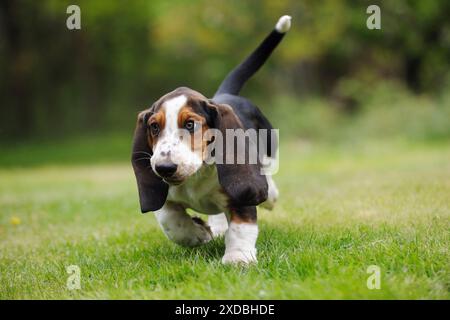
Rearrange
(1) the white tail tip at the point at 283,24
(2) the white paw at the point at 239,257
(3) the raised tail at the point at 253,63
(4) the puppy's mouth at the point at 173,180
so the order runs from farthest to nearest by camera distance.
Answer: (3) the raised tail at the point at 253,63 < (1) the white tail tip at the point at 283,24 < (2) the white paw at the point at 239,257 < (4) the puppy's mouth at the point at 173,180

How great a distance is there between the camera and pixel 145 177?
4.04 meters

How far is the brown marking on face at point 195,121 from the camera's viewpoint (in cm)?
371

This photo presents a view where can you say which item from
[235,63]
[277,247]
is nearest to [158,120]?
[277,247]

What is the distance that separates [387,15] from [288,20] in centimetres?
1487

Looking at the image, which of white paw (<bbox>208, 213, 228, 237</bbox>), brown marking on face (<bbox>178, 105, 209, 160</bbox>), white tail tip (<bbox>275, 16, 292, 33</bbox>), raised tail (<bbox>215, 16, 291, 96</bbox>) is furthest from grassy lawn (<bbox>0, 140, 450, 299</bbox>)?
white tail tip (<bbox>275, 16, 292, 33</bbox>)

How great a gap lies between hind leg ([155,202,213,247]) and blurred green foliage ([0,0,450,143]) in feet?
35.2

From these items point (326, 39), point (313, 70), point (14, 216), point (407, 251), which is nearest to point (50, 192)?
point (14, 216)

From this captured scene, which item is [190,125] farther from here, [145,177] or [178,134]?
[145,177]

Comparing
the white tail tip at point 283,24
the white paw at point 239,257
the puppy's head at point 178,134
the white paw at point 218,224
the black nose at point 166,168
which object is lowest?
the white paw at point 218,224

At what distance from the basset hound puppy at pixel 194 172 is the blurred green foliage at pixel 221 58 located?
428 inches

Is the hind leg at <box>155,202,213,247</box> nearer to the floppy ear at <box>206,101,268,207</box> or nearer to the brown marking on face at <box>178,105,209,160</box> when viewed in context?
the floppy ear at <box>206,101,268,207</box>

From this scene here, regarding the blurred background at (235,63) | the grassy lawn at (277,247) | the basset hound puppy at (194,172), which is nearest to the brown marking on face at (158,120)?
the basset hound puppy at (194,172)

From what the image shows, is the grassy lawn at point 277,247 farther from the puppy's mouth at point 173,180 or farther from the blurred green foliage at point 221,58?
the blurred green foliage at point 221,58

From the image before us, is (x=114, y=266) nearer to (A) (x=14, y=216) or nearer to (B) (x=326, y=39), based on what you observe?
(A) (x=14, y=216)
